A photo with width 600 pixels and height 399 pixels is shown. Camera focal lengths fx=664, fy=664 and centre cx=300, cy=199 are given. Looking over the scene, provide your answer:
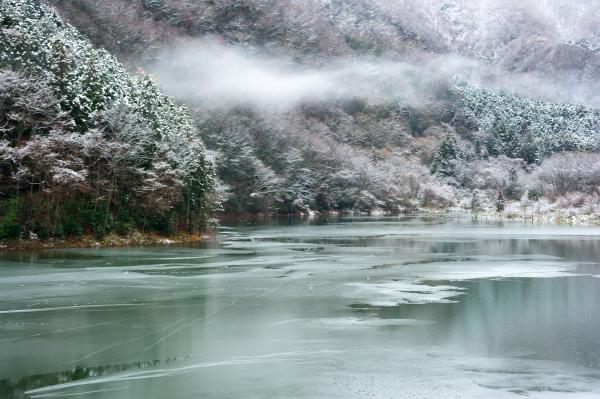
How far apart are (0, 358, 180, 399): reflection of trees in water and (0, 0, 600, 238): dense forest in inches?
982

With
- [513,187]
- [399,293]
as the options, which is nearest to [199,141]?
[399,293]

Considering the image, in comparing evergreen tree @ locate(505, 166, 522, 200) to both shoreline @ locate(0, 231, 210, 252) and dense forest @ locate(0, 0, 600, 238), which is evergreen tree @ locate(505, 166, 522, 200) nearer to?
dense forest @ locate(0, 0, 600, 238)

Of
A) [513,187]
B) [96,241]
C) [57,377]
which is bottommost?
[57,377]

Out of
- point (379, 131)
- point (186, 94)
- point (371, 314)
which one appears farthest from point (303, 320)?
point (379, 131)

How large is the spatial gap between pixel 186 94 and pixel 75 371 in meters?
117

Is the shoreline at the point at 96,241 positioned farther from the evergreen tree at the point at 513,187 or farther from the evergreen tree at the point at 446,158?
the evergreen tree at the point at 446,158

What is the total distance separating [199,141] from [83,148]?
1342 cm

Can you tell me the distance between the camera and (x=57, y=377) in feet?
35.1

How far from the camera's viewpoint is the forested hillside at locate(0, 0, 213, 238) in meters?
34.7

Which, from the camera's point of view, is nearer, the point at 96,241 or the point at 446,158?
the point at 96,241

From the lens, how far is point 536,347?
1302 centimetres

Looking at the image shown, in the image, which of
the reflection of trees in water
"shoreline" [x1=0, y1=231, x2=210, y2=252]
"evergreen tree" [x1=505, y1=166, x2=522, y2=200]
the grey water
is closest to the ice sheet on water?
the grey water

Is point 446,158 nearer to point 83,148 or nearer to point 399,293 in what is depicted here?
point 83,148

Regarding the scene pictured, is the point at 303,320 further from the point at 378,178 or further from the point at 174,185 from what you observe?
the point at 378,178
